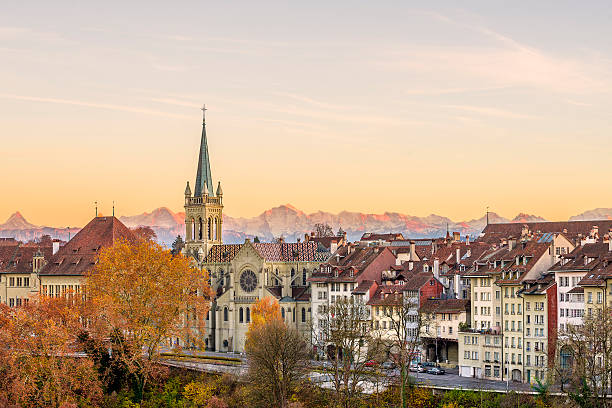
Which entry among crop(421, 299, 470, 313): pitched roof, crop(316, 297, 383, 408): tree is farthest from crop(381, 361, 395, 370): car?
crop(421, 299, 470, 313): pitched roof

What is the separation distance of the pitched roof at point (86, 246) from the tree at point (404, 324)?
49152mm

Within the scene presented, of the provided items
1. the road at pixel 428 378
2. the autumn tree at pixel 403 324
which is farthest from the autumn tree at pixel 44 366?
the autumn tree at pixel 403 324

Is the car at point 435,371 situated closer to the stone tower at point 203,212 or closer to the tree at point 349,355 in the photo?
the tree at point 349,355

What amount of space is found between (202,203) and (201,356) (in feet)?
146

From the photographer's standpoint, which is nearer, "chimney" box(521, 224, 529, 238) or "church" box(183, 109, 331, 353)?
"chimney" box(521, 224, 529, 238)

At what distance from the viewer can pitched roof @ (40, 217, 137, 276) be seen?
174 metres

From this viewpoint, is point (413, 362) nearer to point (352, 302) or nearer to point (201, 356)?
point (352, 302)

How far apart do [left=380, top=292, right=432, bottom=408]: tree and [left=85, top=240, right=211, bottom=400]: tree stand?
19647 millimetres

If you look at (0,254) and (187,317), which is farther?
(0,254)

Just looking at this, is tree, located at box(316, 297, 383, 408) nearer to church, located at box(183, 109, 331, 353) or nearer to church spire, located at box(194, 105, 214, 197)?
church, located at box(183, 109, 331, 353)

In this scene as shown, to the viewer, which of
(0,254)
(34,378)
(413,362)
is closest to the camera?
(34,378)

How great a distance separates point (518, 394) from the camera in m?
108

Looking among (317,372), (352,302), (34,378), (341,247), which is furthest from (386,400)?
(341,247)

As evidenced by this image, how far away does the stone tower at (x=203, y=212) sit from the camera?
18588cm
